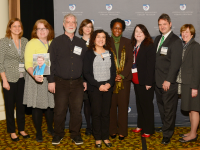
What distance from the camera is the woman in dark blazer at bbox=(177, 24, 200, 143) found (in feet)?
9.84

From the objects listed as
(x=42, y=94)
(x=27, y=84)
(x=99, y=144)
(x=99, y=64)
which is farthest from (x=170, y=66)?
(x=27, y=84)

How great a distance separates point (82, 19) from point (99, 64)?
127 centimetres

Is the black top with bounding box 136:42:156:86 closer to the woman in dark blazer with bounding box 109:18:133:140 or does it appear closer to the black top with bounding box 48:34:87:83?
the woman in dark blazer with bounding box 109:18:133:140

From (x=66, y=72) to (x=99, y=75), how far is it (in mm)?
485

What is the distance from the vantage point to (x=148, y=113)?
10.7 feet

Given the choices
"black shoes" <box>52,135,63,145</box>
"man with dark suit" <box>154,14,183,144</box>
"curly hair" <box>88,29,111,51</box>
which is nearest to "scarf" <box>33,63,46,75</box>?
"curly hair" <box>88,29,111,51</box>

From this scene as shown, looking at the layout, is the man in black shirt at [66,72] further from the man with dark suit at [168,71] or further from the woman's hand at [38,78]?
the man with dark suit at [168,71]

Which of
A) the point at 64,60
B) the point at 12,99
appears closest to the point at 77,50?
the point at 64,60

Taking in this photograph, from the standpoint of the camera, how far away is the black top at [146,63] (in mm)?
3105

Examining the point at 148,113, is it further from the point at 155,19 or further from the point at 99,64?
the point at 155,19

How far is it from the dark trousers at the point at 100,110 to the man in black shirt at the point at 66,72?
299mm

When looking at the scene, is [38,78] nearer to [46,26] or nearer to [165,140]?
[46,26]

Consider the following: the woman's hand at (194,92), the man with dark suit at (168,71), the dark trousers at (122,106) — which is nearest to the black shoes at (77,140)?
the dark trousers at (122,106)

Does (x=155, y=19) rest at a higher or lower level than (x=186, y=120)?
higher
